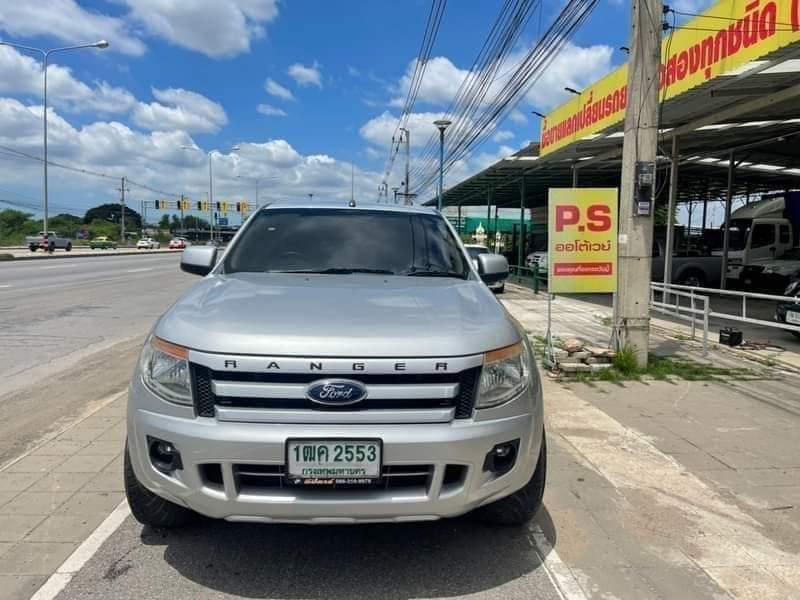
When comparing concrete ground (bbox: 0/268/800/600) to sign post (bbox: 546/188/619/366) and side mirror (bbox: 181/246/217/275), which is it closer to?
side mirror (bbox: 181/246/217/275)

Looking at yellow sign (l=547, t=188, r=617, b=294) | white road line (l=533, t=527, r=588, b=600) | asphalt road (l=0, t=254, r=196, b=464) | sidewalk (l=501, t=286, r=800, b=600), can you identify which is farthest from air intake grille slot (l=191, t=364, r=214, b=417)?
yellow sign (l=547, t=188, r=617, b=294)

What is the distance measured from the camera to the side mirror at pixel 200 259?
4445 mm

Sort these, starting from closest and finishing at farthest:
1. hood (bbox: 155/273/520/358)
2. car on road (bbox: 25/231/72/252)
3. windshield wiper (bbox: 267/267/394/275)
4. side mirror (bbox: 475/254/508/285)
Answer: hood (bbox: 155/273/520/358) < windshield wiper (bbox: 267/267/394/275) < side mirror (bbox: 475/254/508/285) < car on road (bbox: 25/231/72/252)

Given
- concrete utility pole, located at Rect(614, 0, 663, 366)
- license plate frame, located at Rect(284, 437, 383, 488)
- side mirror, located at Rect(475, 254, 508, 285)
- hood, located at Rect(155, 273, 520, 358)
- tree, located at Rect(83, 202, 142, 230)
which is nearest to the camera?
license plate frame, located at Rect(284, 437, 383, 488)

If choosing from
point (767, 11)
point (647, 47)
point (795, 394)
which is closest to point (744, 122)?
point (767, 11)

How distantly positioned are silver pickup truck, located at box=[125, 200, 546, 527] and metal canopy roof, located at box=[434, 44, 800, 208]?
739 cm

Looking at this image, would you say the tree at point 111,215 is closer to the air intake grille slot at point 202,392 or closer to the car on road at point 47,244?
the car on road at point 47,244

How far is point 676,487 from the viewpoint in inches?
171

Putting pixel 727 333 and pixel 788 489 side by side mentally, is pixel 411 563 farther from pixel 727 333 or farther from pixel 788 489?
pixel 727 333

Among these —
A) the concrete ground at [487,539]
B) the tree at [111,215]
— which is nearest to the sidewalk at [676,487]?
the concrete ground at [487,539]

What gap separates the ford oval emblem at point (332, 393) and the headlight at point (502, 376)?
57 cm

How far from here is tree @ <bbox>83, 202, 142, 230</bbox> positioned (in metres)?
128

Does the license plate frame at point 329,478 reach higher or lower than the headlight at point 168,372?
lower

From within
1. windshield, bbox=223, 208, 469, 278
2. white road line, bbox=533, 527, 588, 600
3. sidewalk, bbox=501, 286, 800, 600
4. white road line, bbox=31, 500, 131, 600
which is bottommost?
white road line, bbox=31, 500, 131, 600
